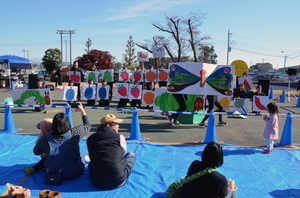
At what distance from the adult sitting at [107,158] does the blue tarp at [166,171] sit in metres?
0.19

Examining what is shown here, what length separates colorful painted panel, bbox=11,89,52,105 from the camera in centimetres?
1076

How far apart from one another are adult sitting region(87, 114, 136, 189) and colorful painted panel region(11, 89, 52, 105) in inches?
305

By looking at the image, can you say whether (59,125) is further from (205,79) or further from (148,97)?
(148,97)

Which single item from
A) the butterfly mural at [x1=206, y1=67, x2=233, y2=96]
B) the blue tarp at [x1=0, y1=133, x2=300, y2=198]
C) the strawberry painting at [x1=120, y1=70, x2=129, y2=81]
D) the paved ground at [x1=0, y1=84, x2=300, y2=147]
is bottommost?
the blue tarp at [x1=0, y1=133, x2=300, y2=198]

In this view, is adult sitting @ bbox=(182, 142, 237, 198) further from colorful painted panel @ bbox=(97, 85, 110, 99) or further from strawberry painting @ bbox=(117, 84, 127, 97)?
colorful painted panel @ bbox=(97, 85, 110, 99)

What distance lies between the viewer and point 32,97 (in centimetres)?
1084

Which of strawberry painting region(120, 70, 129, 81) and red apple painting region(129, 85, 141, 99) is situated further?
strawberry painting region(120, 70, 129, 81)

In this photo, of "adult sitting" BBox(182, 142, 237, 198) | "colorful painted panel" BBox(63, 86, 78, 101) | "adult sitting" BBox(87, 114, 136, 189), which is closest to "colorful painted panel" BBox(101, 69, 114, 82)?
"colorful painted panel" BBox(63, 86, 78, 101)

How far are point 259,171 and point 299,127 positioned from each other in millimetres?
4950

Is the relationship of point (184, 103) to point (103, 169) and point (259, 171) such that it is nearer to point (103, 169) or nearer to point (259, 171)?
point (259, 171)

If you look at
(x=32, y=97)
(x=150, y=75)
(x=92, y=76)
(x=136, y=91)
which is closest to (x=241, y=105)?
(x=136, y=91)

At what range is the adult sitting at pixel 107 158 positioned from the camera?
143 inches

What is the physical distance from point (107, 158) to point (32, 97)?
8.47 m

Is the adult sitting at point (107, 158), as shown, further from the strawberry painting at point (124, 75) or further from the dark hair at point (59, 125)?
the strawberry painting at point (124, 75)
